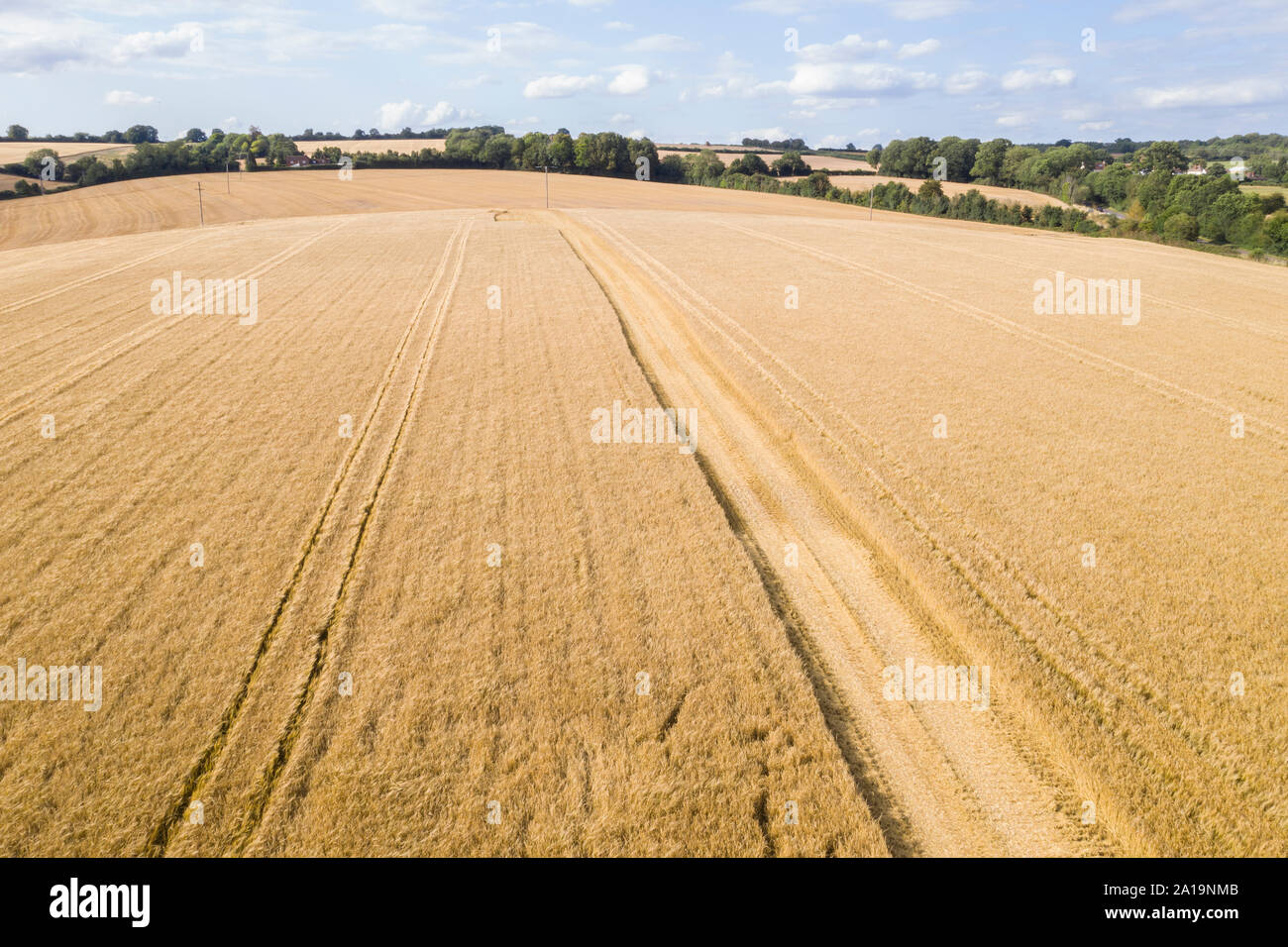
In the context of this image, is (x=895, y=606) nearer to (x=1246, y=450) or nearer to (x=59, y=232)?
(x=1246, y=450)

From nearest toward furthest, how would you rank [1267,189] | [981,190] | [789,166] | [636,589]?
[636,589] < [1267,189] < [981,190] < [789,166]

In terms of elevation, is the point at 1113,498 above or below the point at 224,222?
below

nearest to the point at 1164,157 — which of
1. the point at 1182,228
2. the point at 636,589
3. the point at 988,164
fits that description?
the point at 988,164

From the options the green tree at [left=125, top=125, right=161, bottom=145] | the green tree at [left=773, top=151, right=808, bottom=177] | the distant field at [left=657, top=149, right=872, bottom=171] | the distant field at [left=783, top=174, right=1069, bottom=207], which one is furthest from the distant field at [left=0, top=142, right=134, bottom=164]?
the distant field at [left=783, top=174, right=1069, bottom=207]

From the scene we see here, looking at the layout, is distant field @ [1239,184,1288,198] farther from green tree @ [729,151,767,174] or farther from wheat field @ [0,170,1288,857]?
wheat field @ [0,170,1288,857]

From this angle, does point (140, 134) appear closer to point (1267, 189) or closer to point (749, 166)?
point (749, 166)

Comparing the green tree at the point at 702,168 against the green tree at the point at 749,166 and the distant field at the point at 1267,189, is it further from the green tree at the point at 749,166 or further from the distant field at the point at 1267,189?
the distant field at the point at 1267,189
